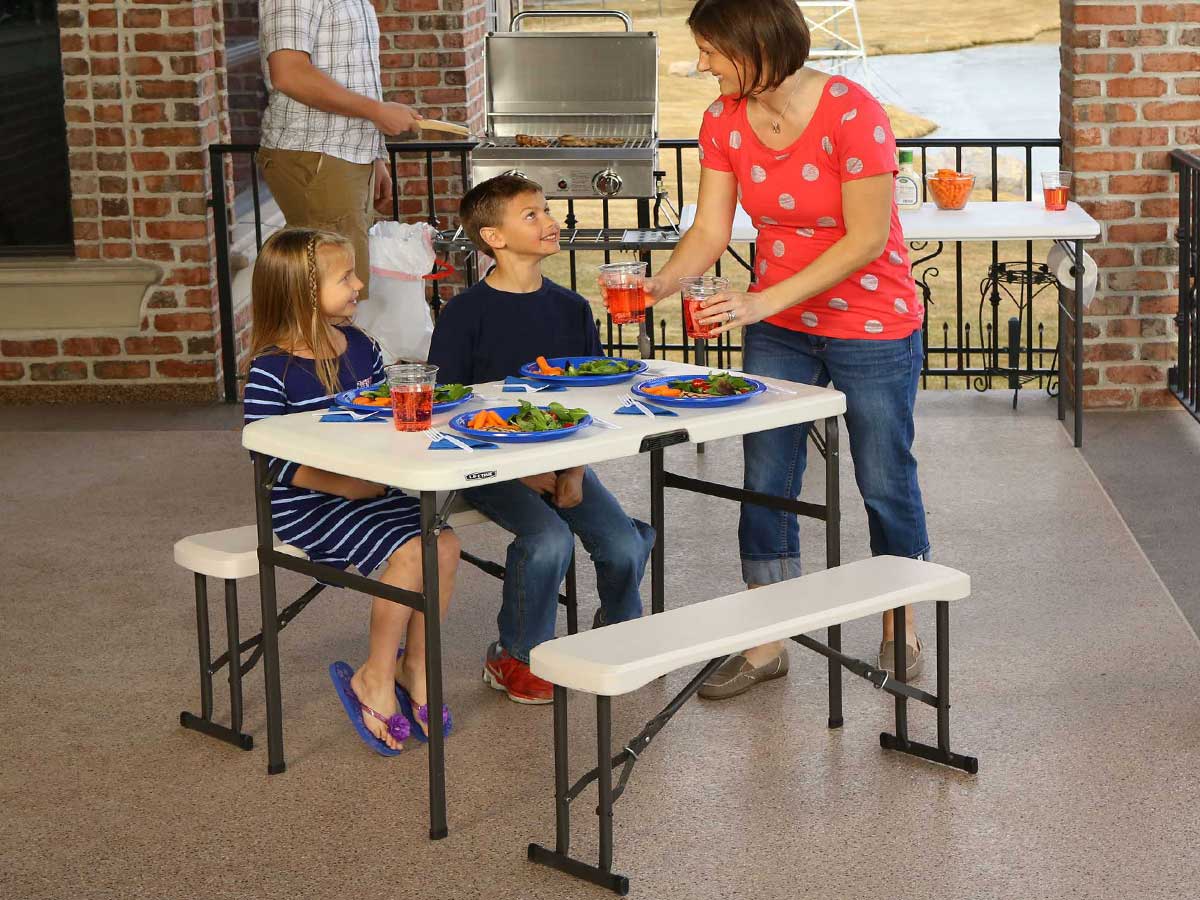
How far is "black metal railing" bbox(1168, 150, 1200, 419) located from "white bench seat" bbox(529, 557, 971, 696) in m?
2.85

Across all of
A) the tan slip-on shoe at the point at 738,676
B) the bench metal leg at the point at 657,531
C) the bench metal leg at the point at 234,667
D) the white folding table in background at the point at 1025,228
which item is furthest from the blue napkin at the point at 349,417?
the white folding table in background at the point at 1025,228

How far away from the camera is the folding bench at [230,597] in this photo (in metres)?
3.55

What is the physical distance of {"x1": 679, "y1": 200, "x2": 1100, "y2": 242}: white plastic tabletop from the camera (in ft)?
18.1

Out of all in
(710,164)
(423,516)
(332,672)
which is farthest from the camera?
(710,164)

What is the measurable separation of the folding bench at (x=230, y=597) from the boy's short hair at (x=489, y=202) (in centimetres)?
63

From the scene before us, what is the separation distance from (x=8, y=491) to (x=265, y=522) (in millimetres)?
2587

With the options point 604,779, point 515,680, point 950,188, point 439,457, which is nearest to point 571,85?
point 950,188

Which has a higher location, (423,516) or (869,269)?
(869,269)

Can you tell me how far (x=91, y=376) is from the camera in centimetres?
687

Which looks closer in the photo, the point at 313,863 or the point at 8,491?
the point at 313,863

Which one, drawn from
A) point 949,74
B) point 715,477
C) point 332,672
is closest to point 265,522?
point 332,672

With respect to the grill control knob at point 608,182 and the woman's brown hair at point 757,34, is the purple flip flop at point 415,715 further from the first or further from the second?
the grill control knob at point 608,182

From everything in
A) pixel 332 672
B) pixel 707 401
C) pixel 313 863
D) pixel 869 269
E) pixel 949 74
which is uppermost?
pixel 949 74

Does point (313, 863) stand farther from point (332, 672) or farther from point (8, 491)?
point (8, 491)
